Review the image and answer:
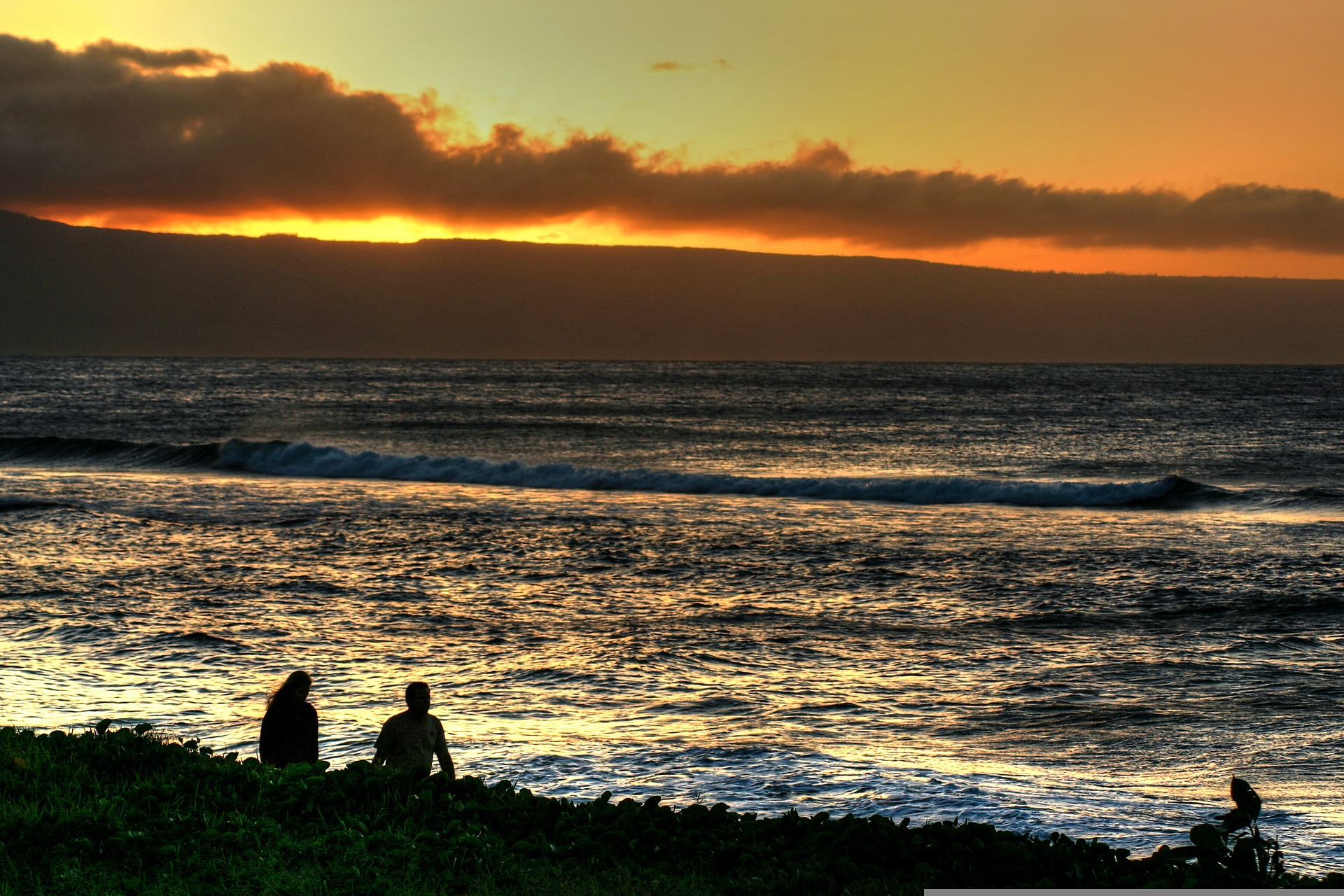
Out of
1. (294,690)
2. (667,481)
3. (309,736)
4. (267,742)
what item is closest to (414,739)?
(309,736)

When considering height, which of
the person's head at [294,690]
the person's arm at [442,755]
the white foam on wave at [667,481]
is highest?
the person's head at [294,690]

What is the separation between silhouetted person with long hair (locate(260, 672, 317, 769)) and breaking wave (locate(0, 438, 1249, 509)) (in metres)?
25.4

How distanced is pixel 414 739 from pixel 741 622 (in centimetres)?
736

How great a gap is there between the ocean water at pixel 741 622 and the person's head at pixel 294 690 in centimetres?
98

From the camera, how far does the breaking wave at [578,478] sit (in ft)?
108

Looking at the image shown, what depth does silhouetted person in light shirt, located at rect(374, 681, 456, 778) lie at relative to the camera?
26.8 ft

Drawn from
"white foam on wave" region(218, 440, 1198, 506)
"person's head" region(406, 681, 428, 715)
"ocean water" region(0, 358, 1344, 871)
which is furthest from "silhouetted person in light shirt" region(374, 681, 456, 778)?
"white foam on wave" region(218, 440, 1198, 506)

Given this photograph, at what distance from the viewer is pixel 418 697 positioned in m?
8.24

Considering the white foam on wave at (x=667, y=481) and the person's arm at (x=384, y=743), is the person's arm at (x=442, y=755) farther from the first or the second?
the white foam on wave at (x=667, y=481)

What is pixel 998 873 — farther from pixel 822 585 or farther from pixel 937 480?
pixel 937 480

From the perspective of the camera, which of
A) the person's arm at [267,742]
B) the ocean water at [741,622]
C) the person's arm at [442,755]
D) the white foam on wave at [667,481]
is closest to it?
the person's arm at [442,755]

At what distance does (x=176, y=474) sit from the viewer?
3847 cm

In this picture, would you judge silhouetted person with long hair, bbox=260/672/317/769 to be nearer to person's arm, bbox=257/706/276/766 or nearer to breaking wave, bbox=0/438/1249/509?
person's arm, bbox=257/706/276/766

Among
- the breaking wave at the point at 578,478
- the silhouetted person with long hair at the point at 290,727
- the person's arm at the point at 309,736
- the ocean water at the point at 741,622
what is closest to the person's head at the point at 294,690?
the silhouetted person with long hair at the point at 290,727
